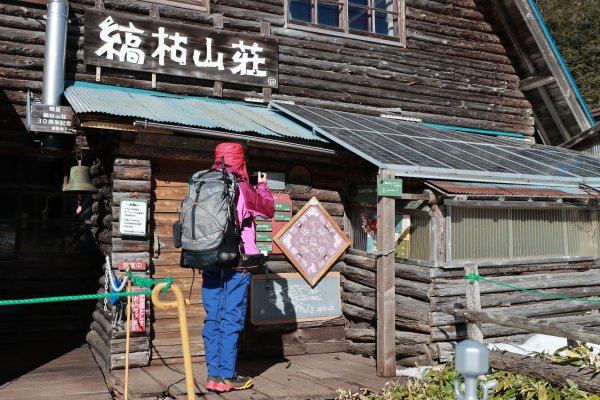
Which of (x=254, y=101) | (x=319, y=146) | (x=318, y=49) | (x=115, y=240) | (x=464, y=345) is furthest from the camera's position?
(x=318, y=49)

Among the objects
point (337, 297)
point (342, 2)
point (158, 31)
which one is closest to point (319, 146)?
point (337, 297)

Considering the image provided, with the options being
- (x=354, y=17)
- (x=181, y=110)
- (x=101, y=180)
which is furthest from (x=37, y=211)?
(x=354, y=17)

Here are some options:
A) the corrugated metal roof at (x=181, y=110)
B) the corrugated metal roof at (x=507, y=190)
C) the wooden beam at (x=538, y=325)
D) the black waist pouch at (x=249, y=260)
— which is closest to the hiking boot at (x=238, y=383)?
the black waist pouch at (x=249, y=260)

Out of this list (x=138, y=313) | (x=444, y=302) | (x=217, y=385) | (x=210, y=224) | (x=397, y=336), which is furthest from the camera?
(x=397, y=336)

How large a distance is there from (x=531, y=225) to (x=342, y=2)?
4692 mm

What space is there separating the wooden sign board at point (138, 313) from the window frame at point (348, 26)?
488cm

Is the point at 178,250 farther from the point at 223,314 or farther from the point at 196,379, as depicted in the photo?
the point at 223,314


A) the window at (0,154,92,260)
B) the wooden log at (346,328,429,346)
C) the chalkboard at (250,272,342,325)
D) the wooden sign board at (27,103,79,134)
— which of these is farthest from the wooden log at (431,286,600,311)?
the window at (0,154,92,260)

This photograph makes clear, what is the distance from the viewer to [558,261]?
28.8ft

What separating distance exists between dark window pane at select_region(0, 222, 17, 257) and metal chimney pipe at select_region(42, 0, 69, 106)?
10.6 feet

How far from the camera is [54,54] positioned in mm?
7633

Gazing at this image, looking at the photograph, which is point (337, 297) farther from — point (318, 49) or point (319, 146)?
point (318, 49)

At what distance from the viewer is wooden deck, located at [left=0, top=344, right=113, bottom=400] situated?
6160mm

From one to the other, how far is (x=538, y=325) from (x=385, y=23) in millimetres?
6540
